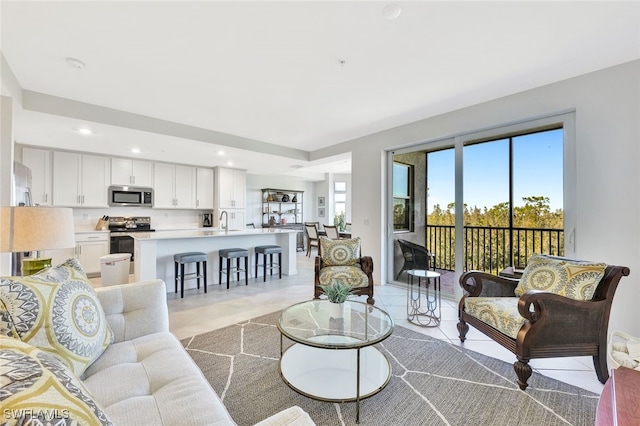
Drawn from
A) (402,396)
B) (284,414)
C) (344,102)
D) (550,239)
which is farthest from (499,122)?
(284,414)

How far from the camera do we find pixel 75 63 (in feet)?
8.23

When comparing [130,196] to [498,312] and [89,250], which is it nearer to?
[89,250]

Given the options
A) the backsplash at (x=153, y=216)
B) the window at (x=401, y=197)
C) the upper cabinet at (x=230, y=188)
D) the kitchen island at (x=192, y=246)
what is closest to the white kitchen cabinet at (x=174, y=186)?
the backsplash at (x=153, y=216)

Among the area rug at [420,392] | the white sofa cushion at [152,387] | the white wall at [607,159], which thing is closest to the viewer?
the white sofa cushion at [152,387]

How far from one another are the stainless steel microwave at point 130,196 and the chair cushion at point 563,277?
657cm

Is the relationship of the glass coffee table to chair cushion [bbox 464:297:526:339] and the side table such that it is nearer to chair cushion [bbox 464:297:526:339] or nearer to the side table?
chair cushion [bbox 464:297:526:339]

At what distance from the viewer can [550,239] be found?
3.46 meters

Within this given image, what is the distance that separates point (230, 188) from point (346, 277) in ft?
15.0

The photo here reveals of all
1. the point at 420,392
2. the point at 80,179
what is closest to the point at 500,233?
the point at 420,392

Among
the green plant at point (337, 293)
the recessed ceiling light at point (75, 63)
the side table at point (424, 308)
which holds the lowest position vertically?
the side table at point (424, 308)

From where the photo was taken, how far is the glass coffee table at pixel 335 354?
66.0 inches

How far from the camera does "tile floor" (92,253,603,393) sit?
217 cm

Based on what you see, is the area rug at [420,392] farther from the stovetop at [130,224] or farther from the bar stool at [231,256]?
the stovetop at [130,224]

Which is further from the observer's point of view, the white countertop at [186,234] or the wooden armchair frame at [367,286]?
the white countertop at [186,234]
